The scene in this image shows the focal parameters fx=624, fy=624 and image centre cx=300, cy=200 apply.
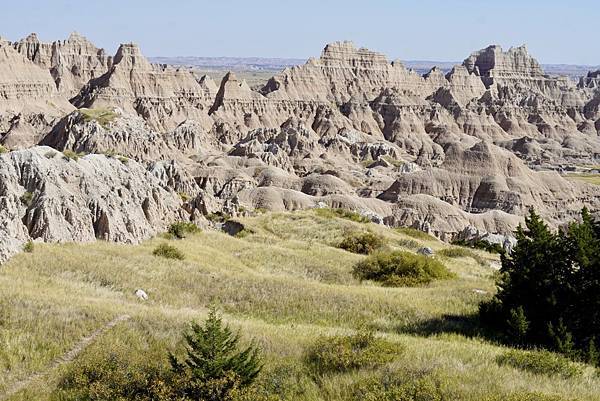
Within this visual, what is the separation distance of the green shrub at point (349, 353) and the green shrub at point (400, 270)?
1183 centimetres

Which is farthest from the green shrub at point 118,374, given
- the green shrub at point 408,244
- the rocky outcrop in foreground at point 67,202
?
the green shrub at point 408,244

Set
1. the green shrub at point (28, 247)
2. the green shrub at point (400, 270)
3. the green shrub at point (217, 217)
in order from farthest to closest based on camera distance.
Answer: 1. the green shrub at point (217, 217)
2. the green shrub at point (400, 270)
3. the green shrub at point (28, 247)

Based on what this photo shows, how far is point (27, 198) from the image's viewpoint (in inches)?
931

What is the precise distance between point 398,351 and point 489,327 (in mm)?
5402

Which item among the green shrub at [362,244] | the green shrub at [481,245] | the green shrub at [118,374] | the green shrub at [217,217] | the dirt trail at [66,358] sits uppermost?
the green shrub at [118,374]

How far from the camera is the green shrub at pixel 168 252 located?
23891 millimetres

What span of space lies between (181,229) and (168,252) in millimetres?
5923

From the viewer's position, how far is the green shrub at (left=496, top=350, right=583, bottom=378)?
11.5 metres

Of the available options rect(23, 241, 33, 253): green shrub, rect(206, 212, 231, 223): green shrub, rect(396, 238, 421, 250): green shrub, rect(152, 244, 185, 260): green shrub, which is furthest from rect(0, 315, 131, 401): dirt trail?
rect(206, 212, 231, 223): green shrub

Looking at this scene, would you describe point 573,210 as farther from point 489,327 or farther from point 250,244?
point 489,327

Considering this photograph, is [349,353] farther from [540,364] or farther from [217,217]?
[217,217]

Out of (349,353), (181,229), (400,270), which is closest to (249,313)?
(349,353)

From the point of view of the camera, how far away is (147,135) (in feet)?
305

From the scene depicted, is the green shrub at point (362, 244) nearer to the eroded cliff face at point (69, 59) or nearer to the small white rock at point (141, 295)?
the small white rock at point (141, 295)
